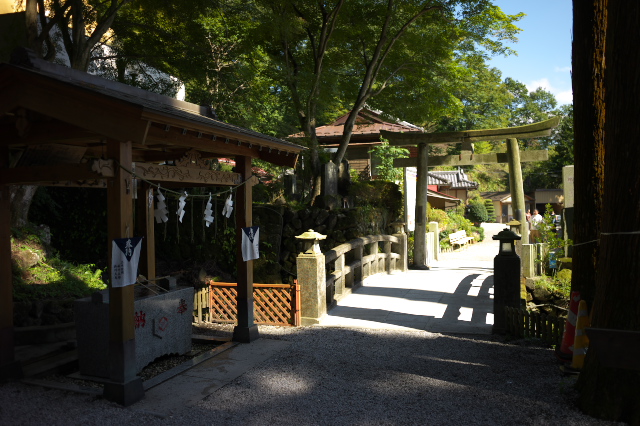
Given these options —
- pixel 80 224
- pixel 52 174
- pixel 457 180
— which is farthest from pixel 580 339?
pixel 457 180

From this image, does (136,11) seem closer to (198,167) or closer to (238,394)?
(198,167)

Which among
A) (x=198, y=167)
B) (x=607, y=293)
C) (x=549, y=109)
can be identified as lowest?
(x=607, y=293)

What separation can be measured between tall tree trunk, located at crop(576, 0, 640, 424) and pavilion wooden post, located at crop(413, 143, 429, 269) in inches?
415

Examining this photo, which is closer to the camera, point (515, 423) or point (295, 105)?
point (515, 423)

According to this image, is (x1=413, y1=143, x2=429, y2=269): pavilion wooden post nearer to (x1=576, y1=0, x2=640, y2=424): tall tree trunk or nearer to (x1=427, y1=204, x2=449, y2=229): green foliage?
(x1=427, y1=204, x2=449, y2=229): green foliage

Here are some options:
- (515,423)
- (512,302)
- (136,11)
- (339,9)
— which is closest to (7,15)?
(136,11)

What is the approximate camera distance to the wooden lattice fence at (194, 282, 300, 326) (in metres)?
8.64

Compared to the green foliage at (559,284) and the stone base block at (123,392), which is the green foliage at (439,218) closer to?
the green foliage at (559,284)

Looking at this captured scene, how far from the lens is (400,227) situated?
1509 cm

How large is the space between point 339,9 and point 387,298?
832 cm

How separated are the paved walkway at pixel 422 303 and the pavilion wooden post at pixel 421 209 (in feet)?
3.07

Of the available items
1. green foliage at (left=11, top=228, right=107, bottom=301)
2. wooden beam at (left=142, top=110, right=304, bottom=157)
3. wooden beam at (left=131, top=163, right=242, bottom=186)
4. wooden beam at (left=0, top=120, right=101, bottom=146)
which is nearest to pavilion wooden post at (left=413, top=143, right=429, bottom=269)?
wooden beam at (left=142, top=110, right=304, bottom=157)

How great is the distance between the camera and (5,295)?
18.5 ft

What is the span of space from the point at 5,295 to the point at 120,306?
5.61 feet
